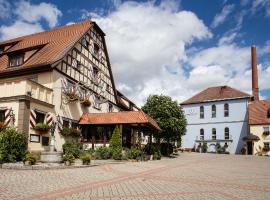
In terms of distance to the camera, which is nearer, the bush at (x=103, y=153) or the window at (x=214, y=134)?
the bush at (x=103, y=153)

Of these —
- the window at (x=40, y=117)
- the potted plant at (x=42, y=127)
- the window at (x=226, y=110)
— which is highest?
the window at (x=226, y=110)

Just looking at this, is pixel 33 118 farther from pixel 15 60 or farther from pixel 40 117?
pixel 15 60

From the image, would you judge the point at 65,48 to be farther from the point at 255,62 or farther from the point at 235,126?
the point at 255,62

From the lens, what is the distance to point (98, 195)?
852cm

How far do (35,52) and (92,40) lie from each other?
5.97 m

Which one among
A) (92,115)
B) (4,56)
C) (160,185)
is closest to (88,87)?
(92,115)

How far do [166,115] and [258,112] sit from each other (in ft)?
74.3

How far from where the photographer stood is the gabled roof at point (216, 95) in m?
51.2

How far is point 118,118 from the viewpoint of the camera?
80.9ft

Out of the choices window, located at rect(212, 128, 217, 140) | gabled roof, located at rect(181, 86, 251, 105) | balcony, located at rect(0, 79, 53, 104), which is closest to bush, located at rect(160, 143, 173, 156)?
balcony, located at rect(0, 79, 53, 104)

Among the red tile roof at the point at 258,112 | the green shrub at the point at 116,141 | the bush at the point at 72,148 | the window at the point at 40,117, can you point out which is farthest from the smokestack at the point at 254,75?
the window at the point at 40,117

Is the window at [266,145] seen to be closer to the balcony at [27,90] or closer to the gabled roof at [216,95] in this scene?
the gabled roof at [216,95]

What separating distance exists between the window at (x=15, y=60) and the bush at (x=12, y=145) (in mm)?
8785

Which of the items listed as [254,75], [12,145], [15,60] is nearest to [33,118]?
[12,145]
